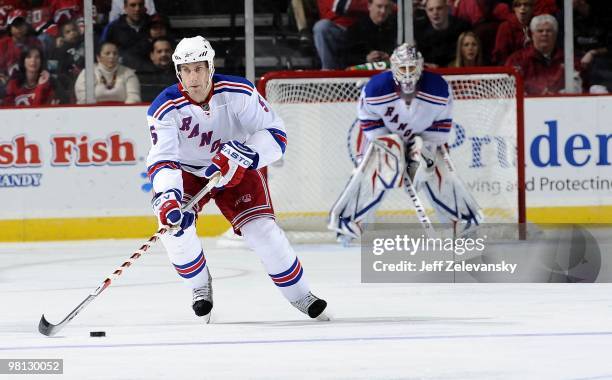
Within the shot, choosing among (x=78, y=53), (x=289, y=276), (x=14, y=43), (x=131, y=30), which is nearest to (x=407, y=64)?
(x=131, y=30)

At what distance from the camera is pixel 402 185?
7.38m

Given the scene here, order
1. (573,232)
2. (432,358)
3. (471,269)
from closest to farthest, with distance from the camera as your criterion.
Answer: (432,358) → (471,269) → (573,232)

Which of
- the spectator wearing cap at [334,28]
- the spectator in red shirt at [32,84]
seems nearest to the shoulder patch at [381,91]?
the spectator wearing cap at [334,28]

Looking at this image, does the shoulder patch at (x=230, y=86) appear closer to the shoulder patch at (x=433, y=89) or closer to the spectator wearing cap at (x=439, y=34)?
the shoulder patch at (x=433, y=89)

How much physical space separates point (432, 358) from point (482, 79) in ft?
15.2

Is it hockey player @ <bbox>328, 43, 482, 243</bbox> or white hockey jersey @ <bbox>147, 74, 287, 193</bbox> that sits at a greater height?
white hockey jersey @ <bbox>147, 74, 287, 193</bbox>

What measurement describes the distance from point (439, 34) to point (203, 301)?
402 cm

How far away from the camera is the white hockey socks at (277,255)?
443 centimetres

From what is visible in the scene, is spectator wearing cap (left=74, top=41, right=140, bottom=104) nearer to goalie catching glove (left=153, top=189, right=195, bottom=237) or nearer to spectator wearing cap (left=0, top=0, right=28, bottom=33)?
spectator wearing cap (left=0, top=0, right=28, bottom=33)

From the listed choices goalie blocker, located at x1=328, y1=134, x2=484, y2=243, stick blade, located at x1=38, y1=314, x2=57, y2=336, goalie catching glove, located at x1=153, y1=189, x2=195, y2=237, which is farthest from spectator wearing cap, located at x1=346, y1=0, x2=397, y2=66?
stick blade, located at x1=38, y1=314, x2=57, y2=336

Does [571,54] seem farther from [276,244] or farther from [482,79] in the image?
[276,244]

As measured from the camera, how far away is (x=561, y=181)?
26.1 ft

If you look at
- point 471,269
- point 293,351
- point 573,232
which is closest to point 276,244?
point 293,351

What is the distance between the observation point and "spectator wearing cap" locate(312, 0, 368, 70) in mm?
8070
